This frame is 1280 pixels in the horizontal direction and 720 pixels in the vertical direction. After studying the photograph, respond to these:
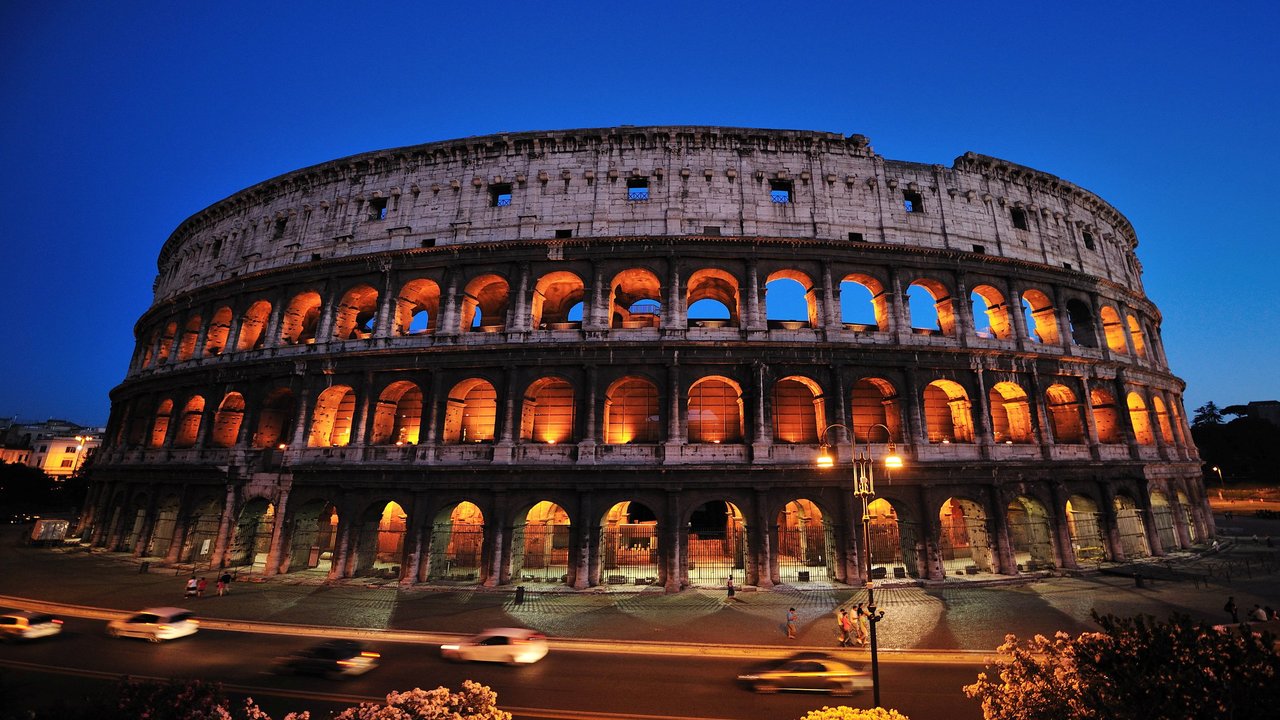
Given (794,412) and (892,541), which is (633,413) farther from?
(892,541)

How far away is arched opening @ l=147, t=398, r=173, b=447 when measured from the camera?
93.1 ft

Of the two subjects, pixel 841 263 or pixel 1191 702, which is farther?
pixel 841 263

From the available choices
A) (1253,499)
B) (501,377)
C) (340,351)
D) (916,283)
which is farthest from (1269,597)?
(1253,499)

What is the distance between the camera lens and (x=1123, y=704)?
5746mm

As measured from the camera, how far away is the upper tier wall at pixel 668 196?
23672mm

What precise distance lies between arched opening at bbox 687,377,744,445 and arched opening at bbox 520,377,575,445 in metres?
5.66

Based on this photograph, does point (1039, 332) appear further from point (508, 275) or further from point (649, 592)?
point (508, 275)

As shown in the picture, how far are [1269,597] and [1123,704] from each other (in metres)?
20.7

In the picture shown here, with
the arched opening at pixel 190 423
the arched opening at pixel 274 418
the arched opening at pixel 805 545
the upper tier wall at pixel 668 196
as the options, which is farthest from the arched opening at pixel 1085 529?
the arched opening at pixel 190 423

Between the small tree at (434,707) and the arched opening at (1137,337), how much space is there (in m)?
37.3

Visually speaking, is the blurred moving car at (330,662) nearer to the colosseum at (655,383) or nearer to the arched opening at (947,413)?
the colosseum at (655,383)

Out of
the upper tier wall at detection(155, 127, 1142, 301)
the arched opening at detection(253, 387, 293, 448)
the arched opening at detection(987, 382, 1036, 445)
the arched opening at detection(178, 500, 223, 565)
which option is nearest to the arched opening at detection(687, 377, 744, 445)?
the upper tier wall at detection(155, 127, 1142, 301)

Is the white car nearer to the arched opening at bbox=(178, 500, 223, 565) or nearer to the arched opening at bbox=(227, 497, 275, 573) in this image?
the arched opening at bbox=(227, 497, 275, 573)

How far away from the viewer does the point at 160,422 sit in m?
29.4
